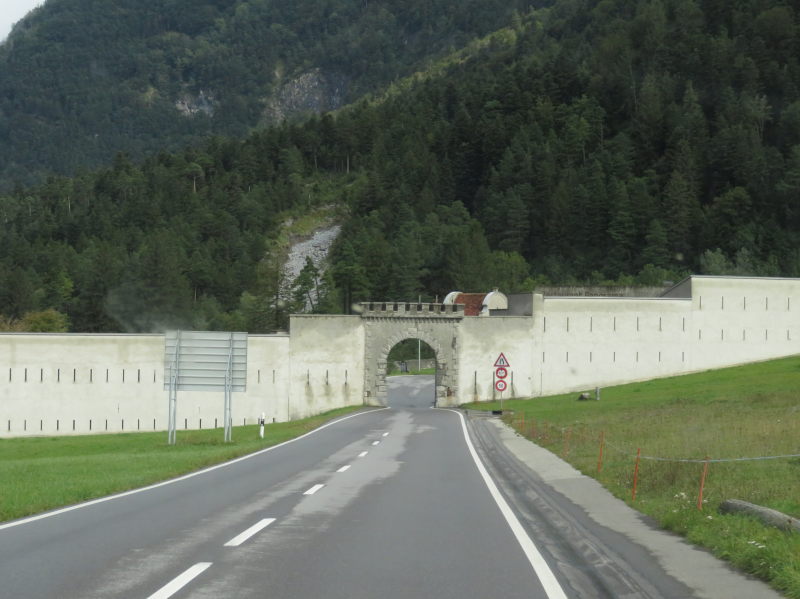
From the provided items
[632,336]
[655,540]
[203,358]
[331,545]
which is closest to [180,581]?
[331,545]

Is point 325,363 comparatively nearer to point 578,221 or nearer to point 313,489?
point 313,489

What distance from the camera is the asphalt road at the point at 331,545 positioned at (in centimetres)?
1136

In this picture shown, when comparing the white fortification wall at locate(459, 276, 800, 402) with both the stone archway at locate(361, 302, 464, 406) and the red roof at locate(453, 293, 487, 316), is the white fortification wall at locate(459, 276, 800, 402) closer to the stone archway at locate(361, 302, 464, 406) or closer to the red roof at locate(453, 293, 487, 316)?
the stone archway at locate(361, 302, 464, 406)

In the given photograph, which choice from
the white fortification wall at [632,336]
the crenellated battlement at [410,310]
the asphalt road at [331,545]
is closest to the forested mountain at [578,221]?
the white fortification wall at [632,336]

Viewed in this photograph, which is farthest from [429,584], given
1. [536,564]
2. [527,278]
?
[527,278]

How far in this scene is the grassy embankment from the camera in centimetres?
1370

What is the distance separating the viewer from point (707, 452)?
26.8 meters

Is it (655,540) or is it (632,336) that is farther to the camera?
(632,336)

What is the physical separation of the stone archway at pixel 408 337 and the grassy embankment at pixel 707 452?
14.6 m

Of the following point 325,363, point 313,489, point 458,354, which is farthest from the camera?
point 458,354

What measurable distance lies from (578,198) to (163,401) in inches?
3799

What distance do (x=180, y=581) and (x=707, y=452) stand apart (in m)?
18.9

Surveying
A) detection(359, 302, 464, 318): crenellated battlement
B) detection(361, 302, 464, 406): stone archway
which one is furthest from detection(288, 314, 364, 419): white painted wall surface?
detection(359, 302, 464, 318): crenellated battlement

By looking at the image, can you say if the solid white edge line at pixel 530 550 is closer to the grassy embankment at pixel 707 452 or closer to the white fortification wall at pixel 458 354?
the grassy embankment at pixel 707 452
